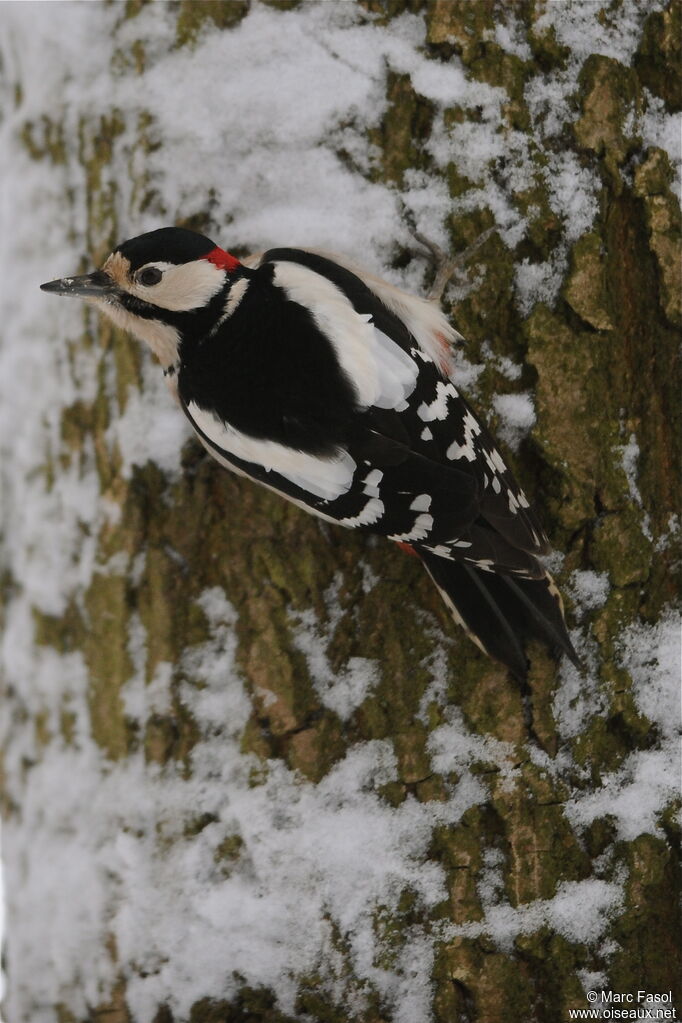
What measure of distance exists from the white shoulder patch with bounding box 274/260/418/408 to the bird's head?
139 mm

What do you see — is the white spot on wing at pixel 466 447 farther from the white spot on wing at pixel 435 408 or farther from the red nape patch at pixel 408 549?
the red nape patch at pixel 408 549

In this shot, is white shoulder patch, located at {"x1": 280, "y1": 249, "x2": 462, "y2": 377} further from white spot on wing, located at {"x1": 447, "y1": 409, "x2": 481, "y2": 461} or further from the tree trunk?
white spot on wing, located at {"x1": 447, "y1": 409, "x2": 481, "y2": 461}

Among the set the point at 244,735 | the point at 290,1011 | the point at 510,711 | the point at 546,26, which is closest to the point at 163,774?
the point at 244,735

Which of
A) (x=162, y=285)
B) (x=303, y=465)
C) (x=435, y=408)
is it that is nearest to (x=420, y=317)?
(x=435, y=408)

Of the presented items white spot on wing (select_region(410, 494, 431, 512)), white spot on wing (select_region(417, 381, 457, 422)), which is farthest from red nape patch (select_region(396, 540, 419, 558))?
white spot on wing (select_region(417, 381, 457, 422))

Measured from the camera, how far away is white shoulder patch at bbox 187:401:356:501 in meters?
1.46

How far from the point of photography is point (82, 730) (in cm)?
175

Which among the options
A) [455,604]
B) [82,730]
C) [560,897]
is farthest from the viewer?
[82,730]

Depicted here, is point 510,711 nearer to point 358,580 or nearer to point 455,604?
point 455,604

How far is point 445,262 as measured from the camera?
63.0 inches

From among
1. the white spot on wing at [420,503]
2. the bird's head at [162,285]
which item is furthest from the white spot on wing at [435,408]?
the bird's head at [162,285]

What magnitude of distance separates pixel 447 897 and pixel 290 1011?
35 centimetres

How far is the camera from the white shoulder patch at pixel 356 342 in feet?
4.92

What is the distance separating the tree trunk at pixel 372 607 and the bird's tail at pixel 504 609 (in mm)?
35
